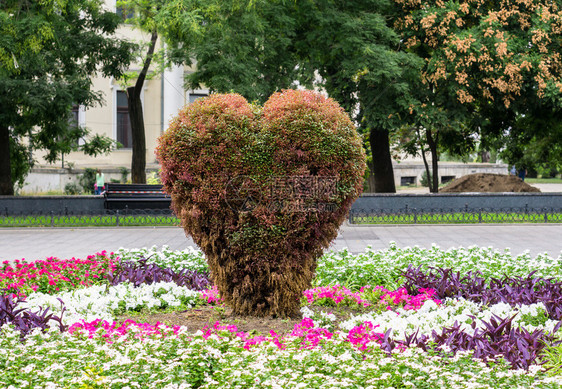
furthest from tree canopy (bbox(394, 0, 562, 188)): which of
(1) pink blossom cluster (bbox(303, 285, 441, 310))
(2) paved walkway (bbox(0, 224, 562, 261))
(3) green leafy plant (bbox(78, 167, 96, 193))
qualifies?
(3) green leafy plant (bbox(78, 167, 96, 193))

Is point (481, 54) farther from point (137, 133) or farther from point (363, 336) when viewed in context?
point (363, 336)

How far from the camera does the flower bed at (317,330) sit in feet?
13.5

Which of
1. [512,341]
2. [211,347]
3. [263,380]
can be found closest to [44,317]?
[211,347]

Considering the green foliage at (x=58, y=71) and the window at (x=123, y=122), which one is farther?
the window at (x=123, y=122)

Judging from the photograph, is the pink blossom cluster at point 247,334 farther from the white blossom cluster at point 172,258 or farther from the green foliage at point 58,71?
the green foliage at point 58,71

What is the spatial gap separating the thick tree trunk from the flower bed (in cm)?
1283

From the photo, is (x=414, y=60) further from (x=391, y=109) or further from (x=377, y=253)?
(x=377, y=253)

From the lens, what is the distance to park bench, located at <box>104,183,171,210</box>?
1911cm

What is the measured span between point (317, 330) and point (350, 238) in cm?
978

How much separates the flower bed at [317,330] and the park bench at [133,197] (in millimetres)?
10615

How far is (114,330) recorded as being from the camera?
536cm

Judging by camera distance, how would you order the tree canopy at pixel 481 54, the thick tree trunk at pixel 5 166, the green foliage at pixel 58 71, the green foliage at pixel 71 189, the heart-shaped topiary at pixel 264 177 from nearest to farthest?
the heart-shaped topiary at pixel 264 177 → the green foliage at pixel 58 71 → the tree canopy at pixel 481 54 → the thick tree trunk at pixel 5 166 → the green foliage at pixel 71 189

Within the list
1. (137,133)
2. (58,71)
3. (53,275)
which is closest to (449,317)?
(53,275)

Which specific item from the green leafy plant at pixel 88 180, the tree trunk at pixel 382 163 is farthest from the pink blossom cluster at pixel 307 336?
the green leafy plant at pixel 88 180
